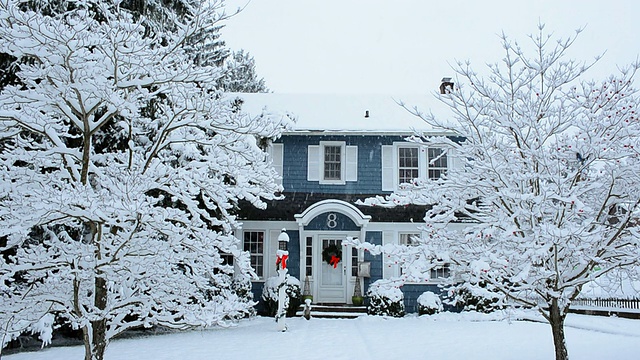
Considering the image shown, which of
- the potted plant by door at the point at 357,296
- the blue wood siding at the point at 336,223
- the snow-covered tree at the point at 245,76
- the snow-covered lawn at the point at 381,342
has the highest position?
the snow-covered tree at the point at 245,76

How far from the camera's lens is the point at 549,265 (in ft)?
23.3

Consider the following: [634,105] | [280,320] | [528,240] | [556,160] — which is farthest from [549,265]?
[280,320]

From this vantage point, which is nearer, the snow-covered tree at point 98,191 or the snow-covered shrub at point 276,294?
the snow-covered tree at point 98,191

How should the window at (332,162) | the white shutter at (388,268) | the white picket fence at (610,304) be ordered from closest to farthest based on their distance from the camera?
1. the white shutter at (388,268)
2. the window at (332,162)
3. the white picket fence at (610,304)

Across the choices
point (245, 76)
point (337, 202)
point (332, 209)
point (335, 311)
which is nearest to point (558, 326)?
point (335, 311)

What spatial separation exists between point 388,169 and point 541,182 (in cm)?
993

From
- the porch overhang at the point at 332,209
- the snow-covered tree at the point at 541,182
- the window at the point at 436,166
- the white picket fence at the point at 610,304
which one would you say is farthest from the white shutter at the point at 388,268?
the snow-covered tree at the point at 541,182

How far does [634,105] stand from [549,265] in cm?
254

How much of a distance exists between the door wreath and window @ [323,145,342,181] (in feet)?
7.54

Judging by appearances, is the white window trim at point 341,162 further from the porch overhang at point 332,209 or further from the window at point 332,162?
the porch overhang at point 332,209

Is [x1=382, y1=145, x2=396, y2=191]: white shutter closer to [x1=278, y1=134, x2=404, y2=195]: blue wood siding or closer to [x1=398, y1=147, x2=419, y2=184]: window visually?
[x1=278, y1=134, x2=404, y2=195]: blue wood siding

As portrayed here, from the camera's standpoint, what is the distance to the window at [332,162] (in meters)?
17.2

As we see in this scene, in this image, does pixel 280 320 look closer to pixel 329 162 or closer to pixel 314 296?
pixel 314 296

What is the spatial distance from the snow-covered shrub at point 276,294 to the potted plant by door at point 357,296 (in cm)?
165
